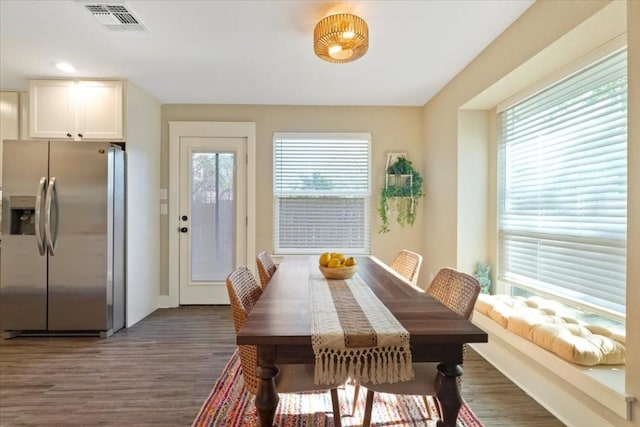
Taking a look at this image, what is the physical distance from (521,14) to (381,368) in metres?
2.35

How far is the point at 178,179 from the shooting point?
3936 millimetres

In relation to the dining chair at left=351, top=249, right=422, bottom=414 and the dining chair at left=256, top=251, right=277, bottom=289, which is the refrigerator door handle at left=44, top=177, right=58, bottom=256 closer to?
the dining chair at left=256, top=251, right=277, bottom=289

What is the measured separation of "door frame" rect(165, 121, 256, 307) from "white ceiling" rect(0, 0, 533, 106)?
387 mm

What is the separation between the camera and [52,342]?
2.95 meters

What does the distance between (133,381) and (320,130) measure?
10.0 feet

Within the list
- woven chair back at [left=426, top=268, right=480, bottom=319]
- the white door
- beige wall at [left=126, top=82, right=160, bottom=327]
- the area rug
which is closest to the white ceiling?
beige wall at [left=126, top=82, right=160, bottom=327]

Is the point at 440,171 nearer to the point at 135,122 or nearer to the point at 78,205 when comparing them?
the point at 135,122

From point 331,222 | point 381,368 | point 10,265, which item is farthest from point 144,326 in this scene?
point 381,368

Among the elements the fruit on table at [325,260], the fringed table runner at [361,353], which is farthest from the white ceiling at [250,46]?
the fringed table runner at [361,353]

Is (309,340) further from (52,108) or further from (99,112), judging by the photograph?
(52,108)

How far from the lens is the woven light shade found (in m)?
1.98

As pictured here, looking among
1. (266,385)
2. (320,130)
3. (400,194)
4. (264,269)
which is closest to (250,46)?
(320,130)

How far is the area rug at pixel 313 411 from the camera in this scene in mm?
1789

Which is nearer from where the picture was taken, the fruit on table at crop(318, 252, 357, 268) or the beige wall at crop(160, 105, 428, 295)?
the fruit on table at crop(318, 252, 357, 268)
